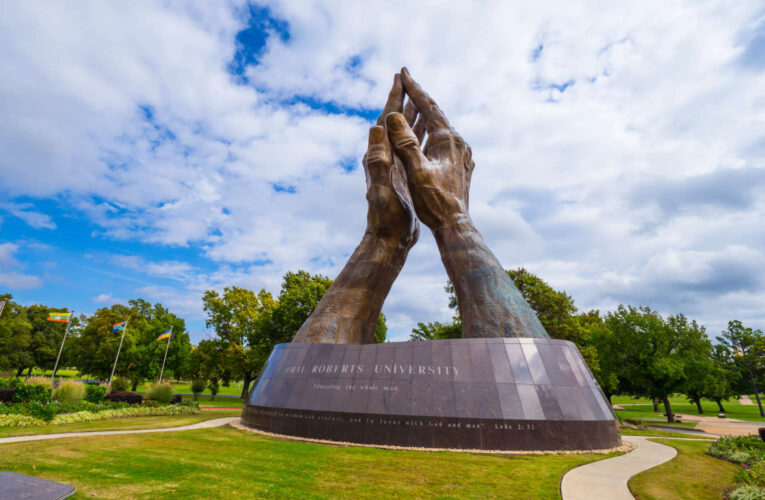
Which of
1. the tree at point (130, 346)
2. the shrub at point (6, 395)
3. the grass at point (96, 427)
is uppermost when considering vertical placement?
the tree at point (130, 346)

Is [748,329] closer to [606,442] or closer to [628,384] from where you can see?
[628,384]

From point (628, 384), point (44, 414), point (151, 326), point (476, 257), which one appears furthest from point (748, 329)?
point (151, 326)

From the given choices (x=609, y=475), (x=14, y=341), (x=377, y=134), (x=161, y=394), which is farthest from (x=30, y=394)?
(x=14, y=341)

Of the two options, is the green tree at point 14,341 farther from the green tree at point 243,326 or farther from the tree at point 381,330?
the tree at point 381,330

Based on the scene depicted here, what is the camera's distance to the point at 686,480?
816 centimetres

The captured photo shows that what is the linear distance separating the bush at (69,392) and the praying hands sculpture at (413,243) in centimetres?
1058

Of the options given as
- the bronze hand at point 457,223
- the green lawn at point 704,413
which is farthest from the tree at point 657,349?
the bronze hand at point 457,223

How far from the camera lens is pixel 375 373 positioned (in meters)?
13.2

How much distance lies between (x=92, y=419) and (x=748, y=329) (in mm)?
63567

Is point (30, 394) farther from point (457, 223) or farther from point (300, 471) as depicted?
point (457, 223)

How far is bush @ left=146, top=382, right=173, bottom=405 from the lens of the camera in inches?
810

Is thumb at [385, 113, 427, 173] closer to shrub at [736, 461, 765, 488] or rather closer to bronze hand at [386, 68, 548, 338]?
bronze hand at [386, 68, 548, 338]

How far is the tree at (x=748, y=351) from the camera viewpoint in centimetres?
4316

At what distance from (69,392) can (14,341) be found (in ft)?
182
